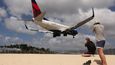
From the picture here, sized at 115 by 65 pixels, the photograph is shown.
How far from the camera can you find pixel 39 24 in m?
43.9

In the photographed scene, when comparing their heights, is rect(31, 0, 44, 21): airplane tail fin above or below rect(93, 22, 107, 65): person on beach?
above

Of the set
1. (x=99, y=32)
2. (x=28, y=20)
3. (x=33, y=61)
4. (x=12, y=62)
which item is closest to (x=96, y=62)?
(x=99, y=32)

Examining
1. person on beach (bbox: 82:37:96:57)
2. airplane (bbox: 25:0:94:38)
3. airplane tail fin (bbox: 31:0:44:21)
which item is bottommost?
person on beach (bbox: 82:37:96:57)

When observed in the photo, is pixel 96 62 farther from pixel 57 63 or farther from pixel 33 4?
pixel 33 4

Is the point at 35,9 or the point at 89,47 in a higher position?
the point at 35,9

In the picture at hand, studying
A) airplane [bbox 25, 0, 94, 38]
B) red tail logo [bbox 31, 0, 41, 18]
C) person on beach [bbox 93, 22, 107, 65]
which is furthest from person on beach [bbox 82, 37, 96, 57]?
red tail logo [bbox 31, 0, 41, 18]

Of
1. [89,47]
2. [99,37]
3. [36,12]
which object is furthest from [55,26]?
[99,37]

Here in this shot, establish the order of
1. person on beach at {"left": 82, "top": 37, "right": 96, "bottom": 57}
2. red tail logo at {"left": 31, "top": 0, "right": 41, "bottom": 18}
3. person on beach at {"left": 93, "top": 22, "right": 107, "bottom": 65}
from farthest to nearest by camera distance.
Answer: red tail logo at {"left": 31, "top": 0, "right": 41, "bottom": 18} → person on beach at {"left": 82, "top": 37, "right": 96, "bottom": 57} → person on beach at {"left": 93, "top": 22, "right": 107, "bottom": 65}

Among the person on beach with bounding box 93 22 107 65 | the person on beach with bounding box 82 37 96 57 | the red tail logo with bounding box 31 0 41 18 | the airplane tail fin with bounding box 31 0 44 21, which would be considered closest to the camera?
the person on beach with bounding box 93 22 107 65

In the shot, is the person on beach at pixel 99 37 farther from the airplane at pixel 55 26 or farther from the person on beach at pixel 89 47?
the airplane at pixel 55 26

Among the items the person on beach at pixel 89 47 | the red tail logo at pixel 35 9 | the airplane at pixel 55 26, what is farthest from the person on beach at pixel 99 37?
the red tail logo at pixel 35 9

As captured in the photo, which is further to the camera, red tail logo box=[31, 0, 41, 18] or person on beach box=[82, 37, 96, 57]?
red tail logo box=[31, 0, 41, 18]

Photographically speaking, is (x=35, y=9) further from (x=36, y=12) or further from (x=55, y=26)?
(x=55, y=26)

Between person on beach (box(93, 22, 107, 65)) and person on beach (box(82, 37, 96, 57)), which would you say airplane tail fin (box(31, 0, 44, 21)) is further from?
person on beach (box(93, 22, 107, 65))
